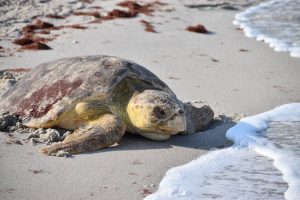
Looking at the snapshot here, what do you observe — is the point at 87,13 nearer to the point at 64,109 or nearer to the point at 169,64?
the point at 169,64

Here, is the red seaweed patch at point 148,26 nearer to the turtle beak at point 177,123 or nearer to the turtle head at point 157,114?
the turtle head at point 157,114

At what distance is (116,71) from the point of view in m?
5.05

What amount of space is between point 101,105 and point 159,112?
0.57 meters

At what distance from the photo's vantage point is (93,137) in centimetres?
460

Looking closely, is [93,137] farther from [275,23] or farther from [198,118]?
[275,23]

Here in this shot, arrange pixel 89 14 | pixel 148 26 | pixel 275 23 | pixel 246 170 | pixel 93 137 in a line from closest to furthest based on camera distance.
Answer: pixel 246 170 → pixel 93 137 → pixel 148 26 → pixel 89 14 → pixel 275 23

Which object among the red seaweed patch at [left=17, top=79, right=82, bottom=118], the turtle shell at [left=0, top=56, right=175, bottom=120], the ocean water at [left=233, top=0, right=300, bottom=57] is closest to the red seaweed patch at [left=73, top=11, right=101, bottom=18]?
the ocean water at [left=233, top=0, right=300, bottom=57]

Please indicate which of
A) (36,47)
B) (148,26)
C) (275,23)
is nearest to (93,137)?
(36,47)

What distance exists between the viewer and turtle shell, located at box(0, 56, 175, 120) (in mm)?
4980

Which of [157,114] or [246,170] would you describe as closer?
[246,170]

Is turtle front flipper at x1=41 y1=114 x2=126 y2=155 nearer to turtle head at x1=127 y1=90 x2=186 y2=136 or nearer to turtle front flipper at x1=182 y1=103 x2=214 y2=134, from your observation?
turtle head at x1=127 y1=90 x2=186 y2=136

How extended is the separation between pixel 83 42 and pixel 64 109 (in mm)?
4039

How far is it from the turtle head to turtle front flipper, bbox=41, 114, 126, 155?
17 cm

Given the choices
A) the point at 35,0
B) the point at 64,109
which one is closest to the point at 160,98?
the point at 64,109
